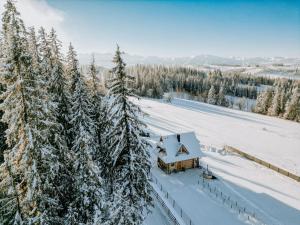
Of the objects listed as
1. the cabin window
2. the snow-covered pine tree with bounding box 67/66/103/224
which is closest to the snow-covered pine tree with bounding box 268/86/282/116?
the cabin window

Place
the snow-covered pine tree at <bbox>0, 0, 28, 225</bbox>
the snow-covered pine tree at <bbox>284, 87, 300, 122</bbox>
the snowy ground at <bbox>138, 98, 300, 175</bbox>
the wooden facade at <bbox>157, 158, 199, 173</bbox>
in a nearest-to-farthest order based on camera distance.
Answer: the snow-covered pine tree at <bbox>0, 0, 28, 225</bbox>, the wooden facade at <bbox>157, 158, 199, 173</bbox>, the snowy ground at <bbox>138, 98, 300, 175</bbox>, the snow-covered pine tree at <bbox>284, 87, 300, 122</bbox>


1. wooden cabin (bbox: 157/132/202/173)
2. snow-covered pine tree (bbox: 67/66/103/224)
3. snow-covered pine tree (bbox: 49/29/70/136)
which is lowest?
wooden cabin (bbox: 157/132/202/173)

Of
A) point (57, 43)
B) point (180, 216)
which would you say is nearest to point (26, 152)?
point (57, 43)

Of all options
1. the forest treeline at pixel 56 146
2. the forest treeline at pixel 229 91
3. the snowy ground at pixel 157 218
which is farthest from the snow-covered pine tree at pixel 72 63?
the forest treeline at pixel 229 91

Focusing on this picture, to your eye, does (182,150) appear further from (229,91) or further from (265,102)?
(229,91)

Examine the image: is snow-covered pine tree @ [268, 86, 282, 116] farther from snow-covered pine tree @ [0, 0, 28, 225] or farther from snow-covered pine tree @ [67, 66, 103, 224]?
snow-covered pine tree @ [0, 0, 28, 225]

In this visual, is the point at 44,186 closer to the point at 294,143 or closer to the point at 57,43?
the point at 57,43

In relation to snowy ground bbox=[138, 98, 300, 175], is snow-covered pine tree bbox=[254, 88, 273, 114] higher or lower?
higher
